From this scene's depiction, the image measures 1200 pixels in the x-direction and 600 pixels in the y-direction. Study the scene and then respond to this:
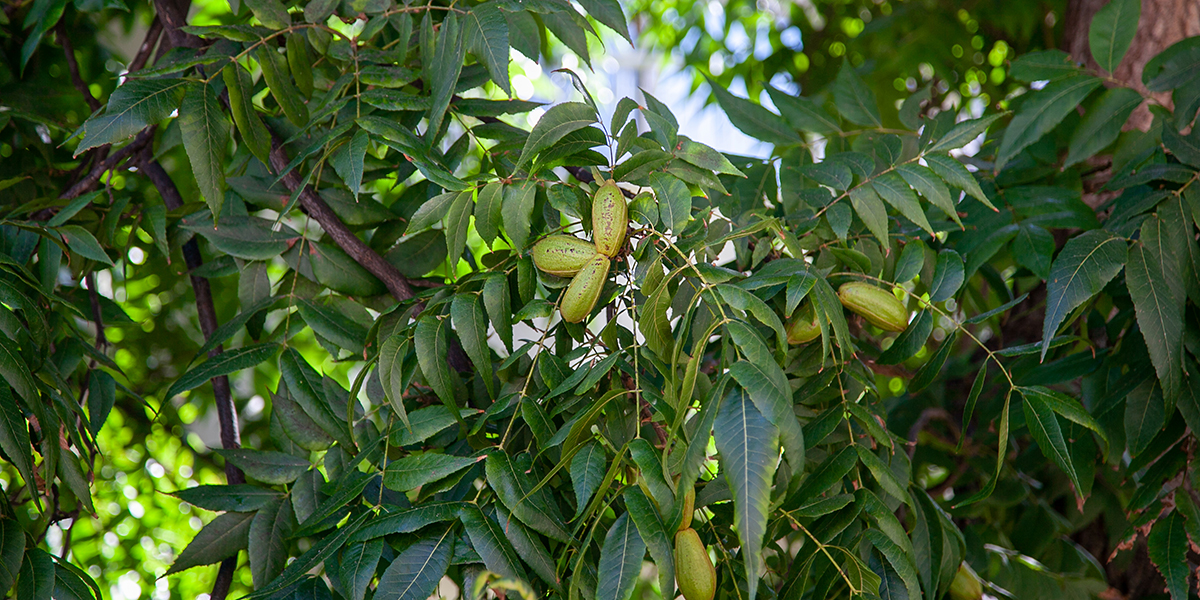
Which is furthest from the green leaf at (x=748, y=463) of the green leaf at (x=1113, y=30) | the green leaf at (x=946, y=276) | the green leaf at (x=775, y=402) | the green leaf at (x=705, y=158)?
the green leaf at (x=1113, y=30)

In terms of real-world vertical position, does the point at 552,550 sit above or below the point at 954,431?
above

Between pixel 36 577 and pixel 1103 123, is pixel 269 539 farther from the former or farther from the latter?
pixel 1103 123

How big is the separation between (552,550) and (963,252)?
57 centimetres

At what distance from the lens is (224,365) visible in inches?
29.0

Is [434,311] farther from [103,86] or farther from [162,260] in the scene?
[103,86]

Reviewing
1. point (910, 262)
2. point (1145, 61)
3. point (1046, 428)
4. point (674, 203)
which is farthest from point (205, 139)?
point (1145, 61)

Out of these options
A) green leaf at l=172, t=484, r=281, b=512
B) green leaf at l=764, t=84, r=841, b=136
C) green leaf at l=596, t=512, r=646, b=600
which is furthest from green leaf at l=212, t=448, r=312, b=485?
green leaf at l=764, t=84, r=841, b=136

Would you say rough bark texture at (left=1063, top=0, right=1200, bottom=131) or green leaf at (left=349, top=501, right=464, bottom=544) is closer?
green leaf at (left=349, top=501, right=464, bottom=544)

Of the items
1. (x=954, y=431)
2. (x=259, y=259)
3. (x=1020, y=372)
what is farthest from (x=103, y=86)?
(x=954, y=431)

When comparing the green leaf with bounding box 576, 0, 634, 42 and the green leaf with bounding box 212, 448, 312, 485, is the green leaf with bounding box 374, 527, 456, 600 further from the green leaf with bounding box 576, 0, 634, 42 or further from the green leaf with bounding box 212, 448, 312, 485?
the green leaf with bounding box 576, 0, 634, 42

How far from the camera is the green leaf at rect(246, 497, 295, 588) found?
72cm

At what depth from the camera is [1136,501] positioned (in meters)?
0.79

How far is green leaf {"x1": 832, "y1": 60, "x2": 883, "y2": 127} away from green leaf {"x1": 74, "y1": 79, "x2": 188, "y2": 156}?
74 centimetres

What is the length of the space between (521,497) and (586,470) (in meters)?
0.06
